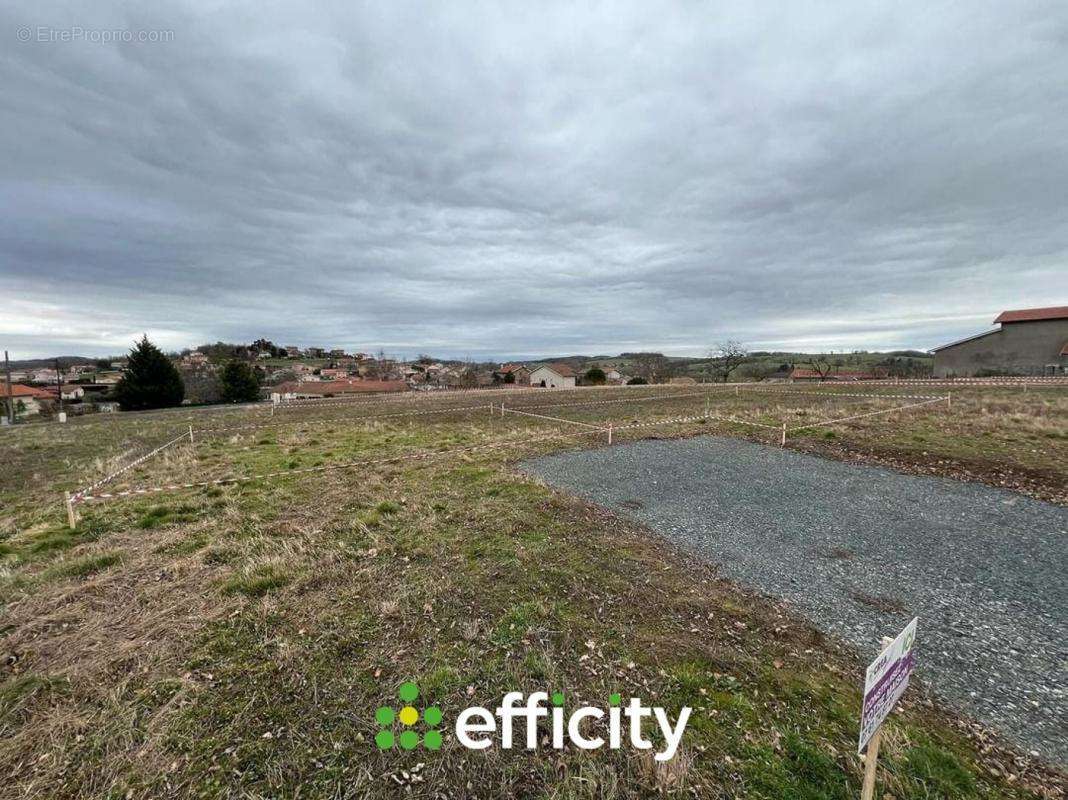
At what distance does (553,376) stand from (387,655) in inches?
2892

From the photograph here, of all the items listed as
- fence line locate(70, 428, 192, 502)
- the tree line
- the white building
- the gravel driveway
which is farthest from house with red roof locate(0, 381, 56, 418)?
the gravel driveway

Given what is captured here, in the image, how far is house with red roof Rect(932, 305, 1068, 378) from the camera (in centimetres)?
3844

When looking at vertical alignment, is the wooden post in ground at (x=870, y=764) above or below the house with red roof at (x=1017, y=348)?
below

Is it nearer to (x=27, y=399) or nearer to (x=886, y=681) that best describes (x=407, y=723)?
(x=886, y=681)

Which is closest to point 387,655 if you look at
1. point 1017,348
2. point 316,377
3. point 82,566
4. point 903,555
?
point 82,566

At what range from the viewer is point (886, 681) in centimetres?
199

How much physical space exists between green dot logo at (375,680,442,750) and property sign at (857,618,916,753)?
264cm

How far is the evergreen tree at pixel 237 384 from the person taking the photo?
4844 centimetres

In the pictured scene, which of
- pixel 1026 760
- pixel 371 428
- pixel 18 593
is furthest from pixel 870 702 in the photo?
pixel 371 428

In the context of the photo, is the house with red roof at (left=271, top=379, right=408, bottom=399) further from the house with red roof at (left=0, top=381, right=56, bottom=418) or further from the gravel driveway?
the gravel driveway

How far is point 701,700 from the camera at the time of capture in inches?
127

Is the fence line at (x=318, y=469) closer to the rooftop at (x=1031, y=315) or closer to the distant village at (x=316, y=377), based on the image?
the distant village at (x=316, y=377)

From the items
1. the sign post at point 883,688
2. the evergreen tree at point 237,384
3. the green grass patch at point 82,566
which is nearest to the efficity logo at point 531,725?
the sign post at point 883,688

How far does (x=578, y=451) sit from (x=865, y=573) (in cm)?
801
